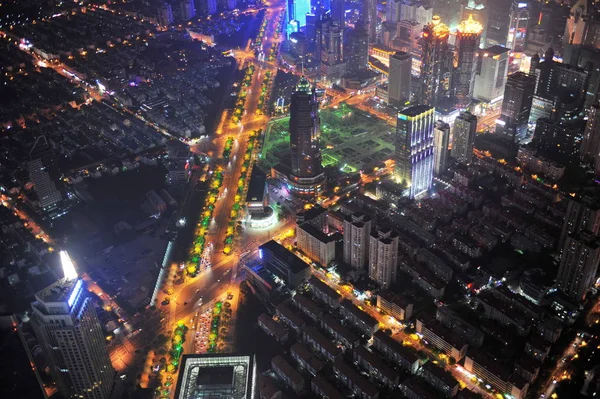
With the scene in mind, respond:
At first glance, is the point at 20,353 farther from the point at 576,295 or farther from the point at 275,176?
the point at 576,295

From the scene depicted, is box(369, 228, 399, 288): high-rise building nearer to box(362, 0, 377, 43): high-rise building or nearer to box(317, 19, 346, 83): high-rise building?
box(317, 19, 346, 83): high-rise building

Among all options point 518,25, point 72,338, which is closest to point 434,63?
point 518,25

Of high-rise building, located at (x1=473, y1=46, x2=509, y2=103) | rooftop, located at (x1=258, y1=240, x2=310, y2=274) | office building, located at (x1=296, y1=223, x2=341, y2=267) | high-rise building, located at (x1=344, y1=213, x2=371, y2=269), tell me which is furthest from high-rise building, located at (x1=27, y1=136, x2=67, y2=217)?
high-rise building, located at (x1=473, y1=46, x2=509, y2=103)

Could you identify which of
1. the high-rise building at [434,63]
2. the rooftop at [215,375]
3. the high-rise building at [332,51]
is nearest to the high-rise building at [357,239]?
the rooftop at [215,375]

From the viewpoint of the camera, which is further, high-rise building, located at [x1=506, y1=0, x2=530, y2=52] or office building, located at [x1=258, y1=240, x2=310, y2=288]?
high-rise building, located at [x1=506, y1=0, x2=530, y2=52]

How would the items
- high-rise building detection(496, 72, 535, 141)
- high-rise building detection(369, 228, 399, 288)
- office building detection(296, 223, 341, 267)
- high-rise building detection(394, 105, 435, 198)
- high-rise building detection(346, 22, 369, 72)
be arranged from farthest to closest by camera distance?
high-rise building detection(346, 22, 369, 72)
high-rise building detection(496, 72, 535, 141)
high-rise building detection(394, 105, 435, 198)
office building detection(296, 223, 341, 267)
high-rise building detection(369, 228, 399, 288)

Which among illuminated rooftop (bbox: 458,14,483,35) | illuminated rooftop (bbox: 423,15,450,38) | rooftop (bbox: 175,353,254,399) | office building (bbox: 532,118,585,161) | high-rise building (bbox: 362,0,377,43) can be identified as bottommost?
office building (bbox: 532,118,585,161)

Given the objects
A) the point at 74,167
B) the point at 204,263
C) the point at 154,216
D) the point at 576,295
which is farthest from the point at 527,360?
the point at 74,167
